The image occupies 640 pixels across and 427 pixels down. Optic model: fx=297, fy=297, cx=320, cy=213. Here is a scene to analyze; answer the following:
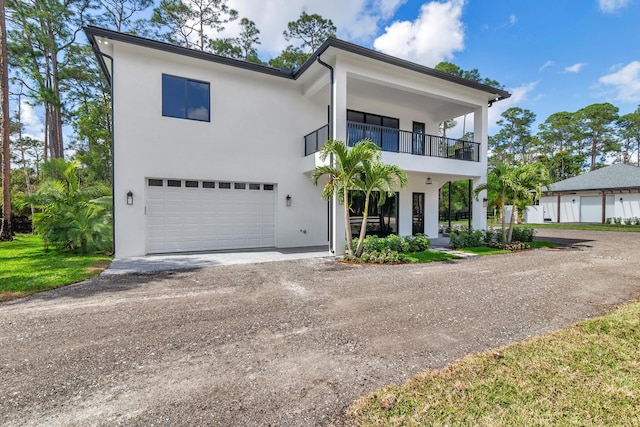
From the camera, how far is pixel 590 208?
973 inches

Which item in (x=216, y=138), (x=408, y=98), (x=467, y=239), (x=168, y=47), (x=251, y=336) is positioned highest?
(x=168, y=47)

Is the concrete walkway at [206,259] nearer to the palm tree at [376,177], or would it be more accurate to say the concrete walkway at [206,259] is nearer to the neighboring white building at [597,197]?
the palm tree at [376,177]

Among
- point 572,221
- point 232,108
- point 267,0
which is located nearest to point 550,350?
point 232,108

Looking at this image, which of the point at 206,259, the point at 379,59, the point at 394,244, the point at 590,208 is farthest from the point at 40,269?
the point at 590,208

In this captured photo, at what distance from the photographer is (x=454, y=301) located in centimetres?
Answer: 491

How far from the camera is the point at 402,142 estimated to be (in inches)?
439

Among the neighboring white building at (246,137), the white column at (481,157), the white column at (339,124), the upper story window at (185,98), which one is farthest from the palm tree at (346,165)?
the white column at (481,157)

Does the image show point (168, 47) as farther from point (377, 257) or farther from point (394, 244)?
point (394, 244)

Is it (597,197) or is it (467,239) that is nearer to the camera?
(467,239)

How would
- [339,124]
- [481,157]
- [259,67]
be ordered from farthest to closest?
[481,157]
[259,67]
[339,124]

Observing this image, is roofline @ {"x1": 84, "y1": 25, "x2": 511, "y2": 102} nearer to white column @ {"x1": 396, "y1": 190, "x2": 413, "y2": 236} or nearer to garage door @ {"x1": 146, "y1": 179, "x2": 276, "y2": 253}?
garage door @ {"x1": 146, "y1": 179, "x2": 276, "y2": 253}

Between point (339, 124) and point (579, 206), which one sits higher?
point (339, 124)

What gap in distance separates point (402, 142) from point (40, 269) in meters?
11.2

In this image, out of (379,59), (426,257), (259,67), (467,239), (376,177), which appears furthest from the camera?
(467,239)
